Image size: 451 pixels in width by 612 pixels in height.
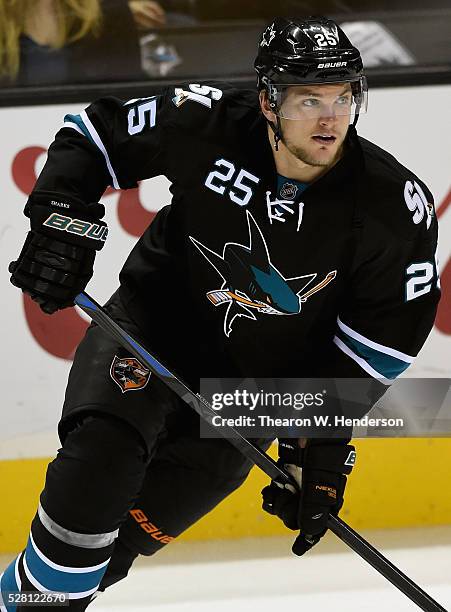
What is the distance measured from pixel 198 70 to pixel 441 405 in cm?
112

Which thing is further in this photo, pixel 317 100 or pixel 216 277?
pixel 216 277

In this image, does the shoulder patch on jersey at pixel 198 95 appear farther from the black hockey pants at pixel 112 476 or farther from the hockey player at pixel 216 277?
the black hockey pants at pixel 112 476

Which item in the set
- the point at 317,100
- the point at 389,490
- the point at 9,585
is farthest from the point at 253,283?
the point at 389,490

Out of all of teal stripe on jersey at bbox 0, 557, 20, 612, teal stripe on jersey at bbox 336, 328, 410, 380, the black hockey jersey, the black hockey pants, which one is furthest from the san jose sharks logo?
teal stripe on jersey at bbox 0, 557, 20, 612

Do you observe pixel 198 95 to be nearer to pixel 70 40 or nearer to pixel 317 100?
pixel 317 100

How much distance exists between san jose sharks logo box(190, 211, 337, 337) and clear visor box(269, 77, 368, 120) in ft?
0.69

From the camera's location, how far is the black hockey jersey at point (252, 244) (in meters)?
2.12

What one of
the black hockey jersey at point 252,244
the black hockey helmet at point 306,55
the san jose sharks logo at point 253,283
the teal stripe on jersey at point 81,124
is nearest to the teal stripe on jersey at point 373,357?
the black hockey jersey at point 252,244

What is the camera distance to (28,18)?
313cm

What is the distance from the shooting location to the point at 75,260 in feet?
7.03

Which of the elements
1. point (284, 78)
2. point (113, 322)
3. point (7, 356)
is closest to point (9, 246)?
point (7, 356)

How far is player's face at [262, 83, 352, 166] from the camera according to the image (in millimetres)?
2027

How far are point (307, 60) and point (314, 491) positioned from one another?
78 cm

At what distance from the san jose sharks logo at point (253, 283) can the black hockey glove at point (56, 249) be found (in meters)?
0.21
